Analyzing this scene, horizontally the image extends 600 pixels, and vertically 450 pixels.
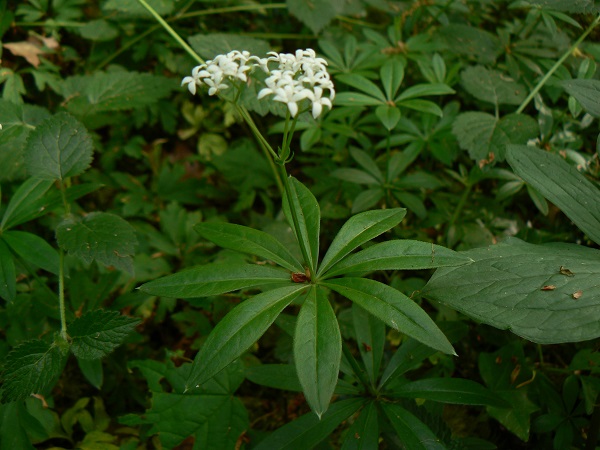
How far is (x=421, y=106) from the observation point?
94.2 inches

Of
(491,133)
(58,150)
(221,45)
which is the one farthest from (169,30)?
(491,133)

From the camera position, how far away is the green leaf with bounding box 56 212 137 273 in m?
1.77

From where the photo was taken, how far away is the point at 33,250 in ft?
6.27

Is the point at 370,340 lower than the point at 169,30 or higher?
lower

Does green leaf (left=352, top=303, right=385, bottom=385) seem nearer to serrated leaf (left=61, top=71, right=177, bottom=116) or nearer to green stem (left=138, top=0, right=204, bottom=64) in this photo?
green stem (left=138, top=0, right=204, bottom=64)

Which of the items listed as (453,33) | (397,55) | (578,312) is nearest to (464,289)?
(578,312)

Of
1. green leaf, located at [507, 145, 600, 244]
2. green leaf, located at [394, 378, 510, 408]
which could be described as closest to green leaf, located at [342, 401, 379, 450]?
green leaf, located at [394, 378, 510, 408]

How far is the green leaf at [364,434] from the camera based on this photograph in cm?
154

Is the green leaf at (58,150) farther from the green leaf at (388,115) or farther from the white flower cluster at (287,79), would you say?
the green leaf at (388,115)

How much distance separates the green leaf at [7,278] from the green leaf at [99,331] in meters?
0.27

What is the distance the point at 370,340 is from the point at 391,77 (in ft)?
4.48

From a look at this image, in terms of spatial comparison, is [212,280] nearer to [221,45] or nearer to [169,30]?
[169,30]

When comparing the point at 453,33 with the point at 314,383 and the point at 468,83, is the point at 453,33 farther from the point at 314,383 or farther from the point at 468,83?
the point at 314,383

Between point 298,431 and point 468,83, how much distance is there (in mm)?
2046
